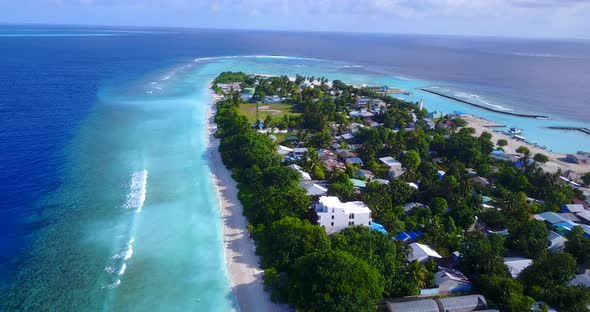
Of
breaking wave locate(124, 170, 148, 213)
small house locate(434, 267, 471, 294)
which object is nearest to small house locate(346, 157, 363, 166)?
small house locate(434, 267, 471, 294)

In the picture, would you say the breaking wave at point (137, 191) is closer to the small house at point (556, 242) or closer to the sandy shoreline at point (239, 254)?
the sandy shoreline at point (239, 254)

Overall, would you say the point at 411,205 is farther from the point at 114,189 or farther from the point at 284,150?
the point at 114,189

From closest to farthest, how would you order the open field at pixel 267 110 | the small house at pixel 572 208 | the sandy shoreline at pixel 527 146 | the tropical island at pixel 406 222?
the tropical island at pixel 406 222 < the small house at pixel 572 208 < the sandy shoreline at pixel 527 146 < the open field at pixel 267 110

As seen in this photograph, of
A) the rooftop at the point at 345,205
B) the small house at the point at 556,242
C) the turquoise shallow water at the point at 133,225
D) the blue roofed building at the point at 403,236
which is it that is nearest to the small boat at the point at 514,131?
the turquoise shallow water at the point at 133,225

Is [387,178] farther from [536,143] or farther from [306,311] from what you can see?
[536,143]

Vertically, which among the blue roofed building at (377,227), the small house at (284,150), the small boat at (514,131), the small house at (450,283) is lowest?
the small house at (450,283)

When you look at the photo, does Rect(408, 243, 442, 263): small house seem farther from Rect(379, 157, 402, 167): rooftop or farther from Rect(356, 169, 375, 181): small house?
Rect(379, 157, 402, 167): rooftop

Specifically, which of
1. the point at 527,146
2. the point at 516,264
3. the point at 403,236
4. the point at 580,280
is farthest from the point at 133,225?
the point at 527,146
